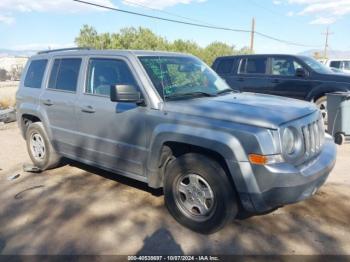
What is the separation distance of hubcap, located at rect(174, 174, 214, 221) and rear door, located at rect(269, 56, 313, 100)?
20.5 feet

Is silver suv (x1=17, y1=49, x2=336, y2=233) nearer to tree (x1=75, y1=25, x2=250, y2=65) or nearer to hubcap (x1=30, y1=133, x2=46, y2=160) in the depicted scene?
hubcap (x1=30, y1=133, x2=46, y2=160)

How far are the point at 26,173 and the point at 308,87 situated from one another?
270 inches

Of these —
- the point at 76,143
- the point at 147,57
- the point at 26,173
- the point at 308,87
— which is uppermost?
the point at 147,57

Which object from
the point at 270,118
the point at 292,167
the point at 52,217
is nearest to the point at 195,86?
the point at 270,118

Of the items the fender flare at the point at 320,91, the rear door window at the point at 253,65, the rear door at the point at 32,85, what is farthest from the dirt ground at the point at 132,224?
the rear door window at the point at 253,65

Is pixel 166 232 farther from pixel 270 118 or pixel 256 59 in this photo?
pixel 256 59

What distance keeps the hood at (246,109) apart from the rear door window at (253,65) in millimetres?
5772

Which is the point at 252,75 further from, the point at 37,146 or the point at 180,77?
the point at 37,146

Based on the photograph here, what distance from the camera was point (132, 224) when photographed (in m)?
4.02

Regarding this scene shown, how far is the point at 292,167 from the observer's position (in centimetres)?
330

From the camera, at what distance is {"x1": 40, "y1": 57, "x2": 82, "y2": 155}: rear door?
502 centimetres

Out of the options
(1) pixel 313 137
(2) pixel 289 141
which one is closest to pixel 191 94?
(2) pixel 289 141

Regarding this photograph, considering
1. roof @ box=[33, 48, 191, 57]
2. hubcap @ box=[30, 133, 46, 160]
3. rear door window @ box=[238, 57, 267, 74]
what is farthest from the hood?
rear door window @ box=[238, 57, 267, 74]

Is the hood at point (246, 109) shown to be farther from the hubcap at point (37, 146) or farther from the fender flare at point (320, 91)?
the fender flare at point (320, 91)
